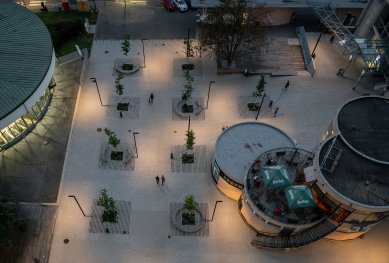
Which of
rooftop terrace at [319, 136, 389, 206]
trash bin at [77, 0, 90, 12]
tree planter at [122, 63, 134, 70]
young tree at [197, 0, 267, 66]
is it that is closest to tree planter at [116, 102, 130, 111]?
tree planter at [122, 63, 134, 70]

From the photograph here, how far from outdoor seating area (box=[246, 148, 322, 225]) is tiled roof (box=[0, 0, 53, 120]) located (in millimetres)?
29538

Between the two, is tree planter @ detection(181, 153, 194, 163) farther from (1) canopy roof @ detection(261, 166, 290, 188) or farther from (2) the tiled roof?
(2) the tiled roof

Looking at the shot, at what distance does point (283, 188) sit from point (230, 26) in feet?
89.6

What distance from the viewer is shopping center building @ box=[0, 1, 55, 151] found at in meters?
43.3

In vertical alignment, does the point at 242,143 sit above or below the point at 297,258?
above

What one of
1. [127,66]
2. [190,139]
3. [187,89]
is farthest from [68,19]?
[190,139]

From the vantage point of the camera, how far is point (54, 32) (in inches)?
2399

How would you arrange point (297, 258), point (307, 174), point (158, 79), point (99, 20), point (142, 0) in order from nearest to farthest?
point (307, 174) → point (297, 258) → point (158, 79) → point (99, 20) → point (142, 0)

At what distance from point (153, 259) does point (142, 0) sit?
2046 inches

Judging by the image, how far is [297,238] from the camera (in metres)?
38.8

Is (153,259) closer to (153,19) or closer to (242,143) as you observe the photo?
(242,143)

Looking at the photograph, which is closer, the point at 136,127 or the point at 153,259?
the point at 153,259

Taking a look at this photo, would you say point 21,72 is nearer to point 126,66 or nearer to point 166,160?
point 126,66

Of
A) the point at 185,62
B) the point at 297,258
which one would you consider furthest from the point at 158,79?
the point at 297,258
